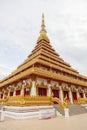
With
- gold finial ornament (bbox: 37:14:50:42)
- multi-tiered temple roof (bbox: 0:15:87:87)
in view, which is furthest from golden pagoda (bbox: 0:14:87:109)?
gold finial ornament (bbox: 37:14:50:42)

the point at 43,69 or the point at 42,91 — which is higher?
the point at 43,69

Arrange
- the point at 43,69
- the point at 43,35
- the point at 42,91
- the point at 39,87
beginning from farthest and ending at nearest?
the point at 43,35 → the point at 43,69 → the point at 42,91 → the point at 39,87

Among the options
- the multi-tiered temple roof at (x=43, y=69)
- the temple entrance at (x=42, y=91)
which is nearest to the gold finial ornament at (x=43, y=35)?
the multi-tiered temple roof at (x=43, y=69)

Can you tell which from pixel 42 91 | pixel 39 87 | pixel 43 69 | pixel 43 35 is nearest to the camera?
pixel 39 87

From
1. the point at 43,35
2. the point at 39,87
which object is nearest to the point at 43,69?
the point at 39,87

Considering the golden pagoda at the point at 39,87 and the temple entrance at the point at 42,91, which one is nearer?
the golden pagoda at the point at 39,87

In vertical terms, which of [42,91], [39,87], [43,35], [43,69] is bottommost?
[42,91]

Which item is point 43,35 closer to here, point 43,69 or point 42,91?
point 43,69

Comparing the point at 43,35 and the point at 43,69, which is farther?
the point at 43,35

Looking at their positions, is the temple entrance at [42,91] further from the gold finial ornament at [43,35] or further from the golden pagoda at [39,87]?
the gold finial ornament at [43,35]

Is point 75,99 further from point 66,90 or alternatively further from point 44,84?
point 44,84

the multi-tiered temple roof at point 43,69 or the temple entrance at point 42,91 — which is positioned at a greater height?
the multi-tiered temple roof at point 43,69

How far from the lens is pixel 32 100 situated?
457 inches

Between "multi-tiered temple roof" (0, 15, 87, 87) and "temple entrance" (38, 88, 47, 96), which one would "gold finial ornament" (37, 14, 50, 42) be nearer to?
"multi-tiered temple roof" (0, 15, 87, 87)
